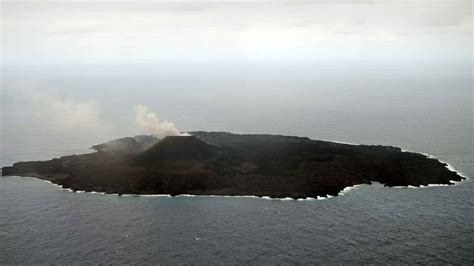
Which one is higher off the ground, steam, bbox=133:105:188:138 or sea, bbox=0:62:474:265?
steam, bbox=133:105:188:138

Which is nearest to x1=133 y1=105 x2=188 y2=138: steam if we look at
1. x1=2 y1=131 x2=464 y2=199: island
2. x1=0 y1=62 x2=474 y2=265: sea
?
x1=2 y1=131 x2=464 y2=199: island

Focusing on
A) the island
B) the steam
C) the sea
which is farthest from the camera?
the steam

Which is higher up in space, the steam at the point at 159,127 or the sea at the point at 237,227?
the steam at the point at 159,127

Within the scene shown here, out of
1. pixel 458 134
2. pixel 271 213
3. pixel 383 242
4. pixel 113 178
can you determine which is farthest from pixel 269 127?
pixel 383 242

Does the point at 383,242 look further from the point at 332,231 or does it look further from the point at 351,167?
the point at 351,167

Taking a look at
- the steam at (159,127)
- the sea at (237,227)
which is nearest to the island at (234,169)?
the steam at (159,127)

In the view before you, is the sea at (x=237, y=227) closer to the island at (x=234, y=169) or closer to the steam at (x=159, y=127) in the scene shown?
the island at (x=234, y=169)

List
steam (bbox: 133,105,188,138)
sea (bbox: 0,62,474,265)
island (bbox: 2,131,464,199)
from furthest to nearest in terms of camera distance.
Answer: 1. steam (bbox: 133,105,188,138)
2. island (bbox: 2,131,464,199)
3. sea (bbox: 0,62,474,265)

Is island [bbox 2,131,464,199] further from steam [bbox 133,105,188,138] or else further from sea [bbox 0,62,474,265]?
sea [bbox 0,62,474,265]

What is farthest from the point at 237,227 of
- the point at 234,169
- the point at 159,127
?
the point at 159,127
